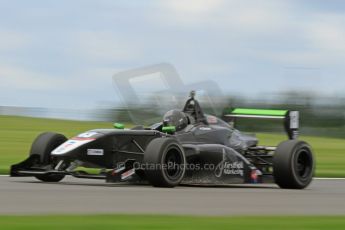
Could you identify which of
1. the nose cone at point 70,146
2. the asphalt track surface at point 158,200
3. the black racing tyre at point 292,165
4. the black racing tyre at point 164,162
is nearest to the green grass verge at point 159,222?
the asphalt track surface at point 158,200

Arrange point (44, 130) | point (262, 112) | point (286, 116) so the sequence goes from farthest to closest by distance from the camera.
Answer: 1. point (44, 130)
2. point (262, 112)
3. point (286, 116)

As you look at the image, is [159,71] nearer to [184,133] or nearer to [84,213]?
[184,133]

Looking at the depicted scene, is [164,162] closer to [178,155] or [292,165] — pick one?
[178,155]

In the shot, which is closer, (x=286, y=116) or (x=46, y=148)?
(x=46, y=148)

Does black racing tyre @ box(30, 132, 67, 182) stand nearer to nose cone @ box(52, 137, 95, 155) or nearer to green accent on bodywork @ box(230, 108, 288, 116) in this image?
nose cone @ box(52, 137, 95, 155)

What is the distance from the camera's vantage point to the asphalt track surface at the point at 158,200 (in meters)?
8.89

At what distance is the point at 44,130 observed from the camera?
4162 centimetres

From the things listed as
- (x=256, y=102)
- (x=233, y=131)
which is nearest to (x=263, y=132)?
(x=256, y=102)

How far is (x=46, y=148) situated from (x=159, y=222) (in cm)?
579

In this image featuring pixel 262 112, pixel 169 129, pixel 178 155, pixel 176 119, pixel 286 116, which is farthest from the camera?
pixel 262 112

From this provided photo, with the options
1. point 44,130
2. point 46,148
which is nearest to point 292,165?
point 46,148

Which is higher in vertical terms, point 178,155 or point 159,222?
point 178,155

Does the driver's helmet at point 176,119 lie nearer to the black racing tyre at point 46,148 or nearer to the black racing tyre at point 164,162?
the black racing tyre at point 164,162

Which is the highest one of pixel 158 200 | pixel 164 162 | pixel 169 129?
pixel 169 129
